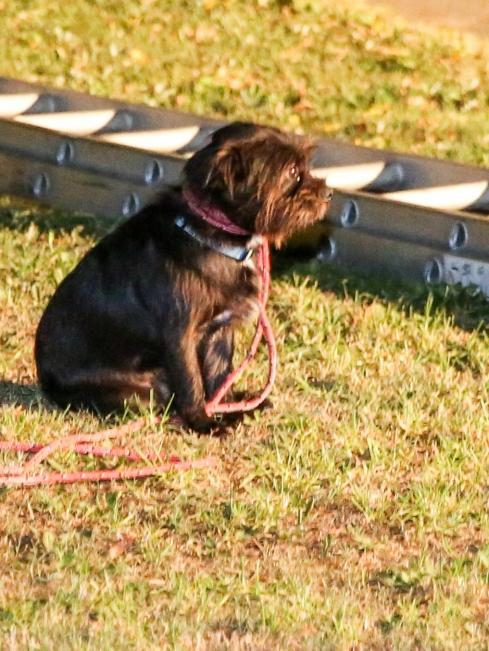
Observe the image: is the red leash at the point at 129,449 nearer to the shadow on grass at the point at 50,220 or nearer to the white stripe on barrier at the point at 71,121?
the shadow on grass at the point at 50,220

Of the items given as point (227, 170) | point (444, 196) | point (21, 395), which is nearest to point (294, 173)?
point (227, 170)

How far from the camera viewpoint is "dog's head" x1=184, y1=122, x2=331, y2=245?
591 cm

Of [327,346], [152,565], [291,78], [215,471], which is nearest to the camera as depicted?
[152,565]

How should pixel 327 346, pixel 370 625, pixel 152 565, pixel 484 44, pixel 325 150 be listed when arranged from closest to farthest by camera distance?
1. pixel 370 625
2. pixel 152 565
3. pixel 327 346
4. pixel 325 150
5. pixel 484 44

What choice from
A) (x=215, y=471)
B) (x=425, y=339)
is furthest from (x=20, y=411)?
(x=425, y=339)

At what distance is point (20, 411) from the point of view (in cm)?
636

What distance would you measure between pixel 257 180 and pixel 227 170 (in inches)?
5.6

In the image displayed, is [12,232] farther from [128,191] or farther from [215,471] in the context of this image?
[215,471]

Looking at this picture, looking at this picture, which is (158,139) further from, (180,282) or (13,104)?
(180,282)

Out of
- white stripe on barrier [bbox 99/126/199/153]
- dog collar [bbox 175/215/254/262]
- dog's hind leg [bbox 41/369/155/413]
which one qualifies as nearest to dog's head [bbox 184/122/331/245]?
dog collar [bbox 175/215/254/262]

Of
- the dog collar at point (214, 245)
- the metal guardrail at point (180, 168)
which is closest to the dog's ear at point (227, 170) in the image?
the dog collar at point (214, 245)

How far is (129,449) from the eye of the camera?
19.6 ft

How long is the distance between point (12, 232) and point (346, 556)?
4542mm

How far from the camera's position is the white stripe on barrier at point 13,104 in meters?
9.45
